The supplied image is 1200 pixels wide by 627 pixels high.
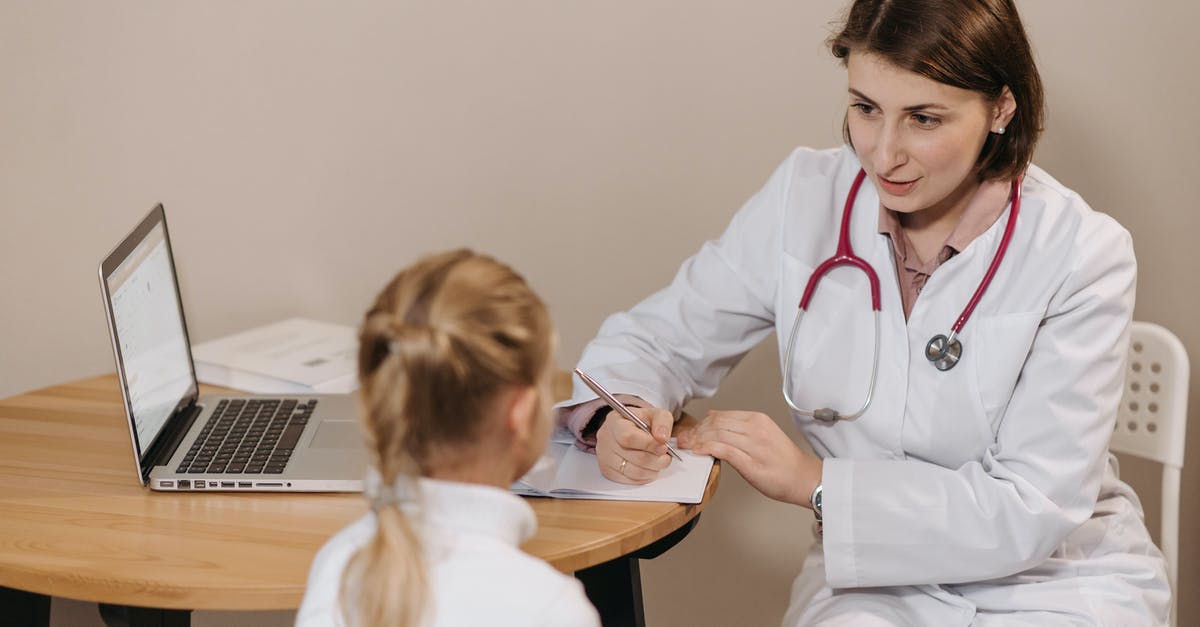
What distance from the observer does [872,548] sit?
1448mm

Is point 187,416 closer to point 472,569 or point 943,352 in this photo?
point 472,569

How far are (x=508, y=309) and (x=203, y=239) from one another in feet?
4.74

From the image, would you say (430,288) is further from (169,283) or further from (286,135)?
(286,135)

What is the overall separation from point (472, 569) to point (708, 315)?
2.82ft

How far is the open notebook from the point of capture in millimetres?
1446

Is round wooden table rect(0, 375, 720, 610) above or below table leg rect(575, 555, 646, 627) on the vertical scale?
above

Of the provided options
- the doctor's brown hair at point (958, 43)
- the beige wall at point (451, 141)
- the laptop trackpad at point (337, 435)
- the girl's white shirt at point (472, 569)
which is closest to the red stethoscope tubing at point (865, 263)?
the doctor's brown hair at point (958, 43)

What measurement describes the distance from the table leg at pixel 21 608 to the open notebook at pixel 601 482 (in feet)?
2.62

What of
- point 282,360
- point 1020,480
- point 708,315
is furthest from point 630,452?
point 282,360

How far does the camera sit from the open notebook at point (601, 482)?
1446 mm

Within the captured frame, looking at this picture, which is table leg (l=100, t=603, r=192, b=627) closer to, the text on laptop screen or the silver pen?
the text on laptop screen

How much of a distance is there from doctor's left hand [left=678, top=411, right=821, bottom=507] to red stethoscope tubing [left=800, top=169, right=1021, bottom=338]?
201mm

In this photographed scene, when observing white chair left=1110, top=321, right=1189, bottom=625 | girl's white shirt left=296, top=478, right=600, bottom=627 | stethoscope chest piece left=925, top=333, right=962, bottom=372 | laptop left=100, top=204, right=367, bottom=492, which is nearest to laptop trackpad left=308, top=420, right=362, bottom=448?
laptop left=100, top=204, right=367, bottom=492

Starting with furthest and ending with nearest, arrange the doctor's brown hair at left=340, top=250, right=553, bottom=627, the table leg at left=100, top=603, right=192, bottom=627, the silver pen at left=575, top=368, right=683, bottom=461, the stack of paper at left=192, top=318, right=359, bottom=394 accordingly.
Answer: the stack of paper at left=192, top=318, right=359, bottom=394, the silver pen at left=575, top=368, right=683, bottom=461, the table leg at left=100, top=603, right=192, bottom=627, the doctor's brown hair at left=340, top=250, right=553, bottom=627
